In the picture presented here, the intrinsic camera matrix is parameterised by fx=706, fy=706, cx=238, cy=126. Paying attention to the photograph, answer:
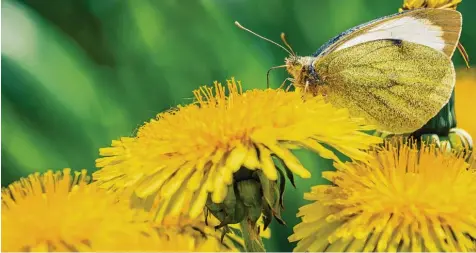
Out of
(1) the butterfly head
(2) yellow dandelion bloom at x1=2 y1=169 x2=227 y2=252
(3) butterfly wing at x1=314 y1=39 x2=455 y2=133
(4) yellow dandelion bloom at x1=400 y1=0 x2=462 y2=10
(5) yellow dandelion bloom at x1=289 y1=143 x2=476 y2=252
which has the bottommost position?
(5) yellow dandelion bloom at x1=289 y1=143 x2=476 y2=252

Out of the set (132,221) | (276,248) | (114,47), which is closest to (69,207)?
(132,221)

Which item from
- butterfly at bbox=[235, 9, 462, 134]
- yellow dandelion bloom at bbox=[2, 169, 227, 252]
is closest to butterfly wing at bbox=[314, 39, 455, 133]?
butterfly at bbox=[235, 9, 462, 134]

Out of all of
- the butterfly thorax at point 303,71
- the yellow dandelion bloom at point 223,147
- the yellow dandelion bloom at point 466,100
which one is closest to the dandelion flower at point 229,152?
the yellow dandelion bloom at point 223,147

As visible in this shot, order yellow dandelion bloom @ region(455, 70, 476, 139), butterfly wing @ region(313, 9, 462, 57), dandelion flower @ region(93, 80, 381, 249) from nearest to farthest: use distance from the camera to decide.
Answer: dandelion flower @ region(93, 80, 381, 249), butterfly wing @ region(313, 9, 462, 57), yellow dandelion bloom @ region(455, 70, 476, 139)

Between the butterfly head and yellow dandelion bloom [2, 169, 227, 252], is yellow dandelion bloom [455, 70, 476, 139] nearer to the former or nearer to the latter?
the butterfly head

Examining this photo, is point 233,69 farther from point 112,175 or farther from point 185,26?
point 112,175

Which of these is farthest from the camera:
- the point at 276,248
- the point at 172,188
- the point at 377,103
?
the point at 276,248

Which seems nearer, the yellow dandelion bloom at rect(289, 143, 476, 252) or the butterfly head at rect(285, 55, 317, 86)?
the yellow dandelion bloom at rect(289, 143, 476, 252)
